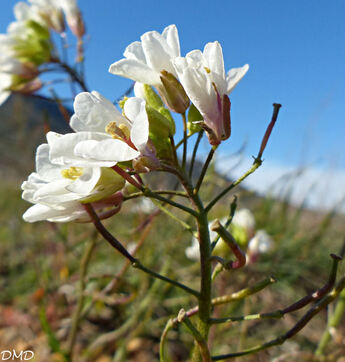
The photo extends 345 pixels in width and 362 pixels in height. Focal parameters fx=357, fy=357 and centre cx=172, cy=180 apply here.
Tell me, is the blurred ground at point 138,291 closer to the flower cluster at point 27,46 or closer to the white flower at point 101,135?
the flower cluster at point 27,46

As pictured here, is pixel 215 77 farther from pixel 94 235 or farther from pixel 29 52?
pixel 29 52

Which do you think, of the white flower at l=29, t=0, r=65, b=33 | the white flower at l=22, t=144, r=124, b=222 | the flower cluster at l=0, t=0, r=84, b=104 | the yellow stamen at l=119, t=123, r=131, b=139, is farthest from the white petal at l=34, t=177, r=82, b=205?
the white flower at l=29, t=0, r=65, b=33

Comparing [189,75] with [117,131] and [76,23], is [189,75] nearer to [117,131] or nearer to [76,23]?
[117,131]

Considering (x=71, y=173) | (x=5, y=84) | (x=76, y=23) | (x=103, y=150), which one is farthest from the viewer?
(x=76, y=23)

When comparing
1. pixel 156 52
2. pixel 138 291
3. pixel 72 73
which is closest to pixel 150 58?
pixel 156 52

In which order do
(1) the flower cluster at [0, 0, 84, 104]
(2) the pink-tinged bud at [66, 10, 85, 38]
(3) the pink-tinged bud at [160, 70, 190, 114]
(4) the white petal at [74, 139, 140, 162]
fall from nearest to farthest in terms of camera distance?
1. (4) the white petal at [74, 139, 140, 162]
2. (3) the pink-tinged bud at [160, 70, 190, 114]
3. (1) the flower cluster at [0, 0, 84, 104]
4. (2) the pink-tinged bud at [66, 10, 85, 38]

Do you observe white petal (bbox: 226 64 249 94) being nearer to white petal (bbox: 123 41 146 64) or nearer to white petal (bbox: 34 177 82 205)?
white petal (bbox: 123 41 146 64)

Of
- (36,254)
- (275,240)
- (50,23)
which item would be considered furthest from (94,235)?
(36,254)

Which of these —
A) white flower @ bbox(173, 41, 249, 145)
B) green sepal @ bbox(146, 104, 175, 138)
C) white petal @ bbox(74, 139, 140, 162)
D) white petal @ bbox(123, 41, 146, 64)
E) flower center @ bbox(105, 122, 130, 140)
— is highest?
white petal @ bbox(123, 41, 146, 64)

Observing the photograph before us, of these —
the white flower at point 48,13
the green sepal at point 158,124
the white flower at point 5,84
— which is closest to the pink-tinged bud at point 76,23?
the white flower at point 48,13
